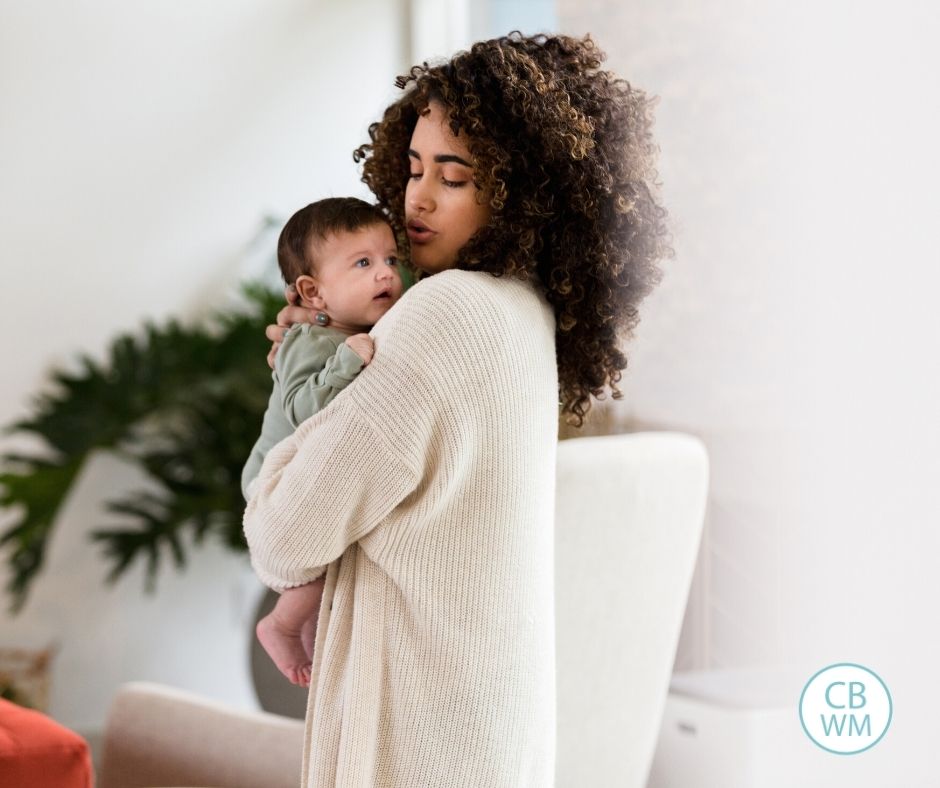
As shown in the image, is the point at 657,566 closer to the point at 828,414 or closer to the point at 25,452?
the point at 828,414

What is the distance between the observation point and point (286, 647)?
5.17 feet

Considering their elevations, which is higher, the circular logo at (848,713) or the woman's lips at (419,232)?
the woman's lips at (419,232)

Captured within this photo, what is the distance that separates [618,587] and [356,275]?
73 cm

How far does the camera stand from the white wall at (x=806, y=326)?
7.80 ft

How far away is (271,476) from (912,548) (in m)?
1.52

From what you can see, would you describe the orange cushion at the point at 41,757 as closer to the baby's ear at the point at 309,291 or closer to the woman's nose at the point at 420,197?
the baby's ear at the point at 309,291

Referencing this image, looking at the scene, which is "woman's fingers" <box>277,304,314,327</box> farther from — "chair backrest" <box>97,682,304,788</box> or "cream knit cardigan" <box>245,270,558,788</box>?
"chair backrest" <box>97,682,304,788</box>

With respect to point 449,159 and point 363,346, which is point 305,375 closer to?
point 363,346

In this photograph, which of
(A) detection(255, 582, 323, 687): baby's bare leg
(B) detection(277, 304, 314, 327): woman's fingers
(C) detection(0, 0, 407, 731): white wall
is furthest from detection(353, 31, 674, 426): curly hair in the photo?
(C) detection(0, 0, 407, 731): white wall

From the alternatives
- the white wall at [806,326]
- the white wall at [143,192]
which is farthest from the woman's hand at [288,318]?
the white wall at [143,192]

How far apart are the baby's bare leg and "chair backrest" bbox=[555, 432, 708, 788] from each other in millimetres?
438

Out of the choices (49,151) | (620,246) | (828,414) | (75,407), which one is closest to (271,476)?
(620,246)

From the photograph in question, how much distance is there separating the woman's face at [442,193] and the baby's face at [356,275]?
6cm

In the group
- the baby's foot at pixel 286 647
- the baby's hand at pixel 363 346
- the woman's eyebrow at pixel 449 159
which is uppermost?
the woman's eyebrow at pixel 449 159
